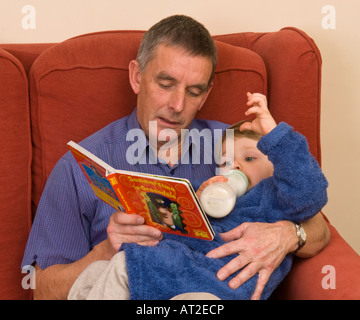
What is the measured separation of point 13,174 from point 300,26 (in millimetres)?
1302

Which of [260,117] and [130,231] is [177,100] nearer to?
[260,117]

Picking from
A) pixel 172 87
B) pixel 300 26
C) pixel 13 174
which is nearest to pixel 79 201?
pixel 13 174

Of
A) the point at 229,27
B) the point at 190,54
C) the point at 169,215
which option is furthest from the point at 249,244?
the point at 229,27

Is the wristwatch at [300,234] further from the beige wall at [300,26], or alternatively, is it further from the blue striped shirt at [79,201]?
the beige wall at [300,26]

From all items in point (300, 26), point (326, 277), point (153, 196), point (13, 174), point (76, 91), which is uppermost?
point (300, 26)

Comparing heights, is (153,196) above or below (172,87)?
below

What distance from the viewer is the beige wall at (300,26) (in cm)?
199

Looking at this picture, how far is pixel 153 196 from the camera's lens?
46.1 inches

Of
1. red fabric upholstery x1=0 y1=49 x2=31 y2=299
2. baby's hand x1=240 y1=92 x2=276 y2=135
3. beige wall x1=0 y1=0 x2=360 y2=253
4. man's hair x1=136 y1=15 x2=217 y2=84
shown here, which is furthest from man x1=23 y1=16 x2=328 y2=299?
beige wall x1=0 y1=0 x2=360 y2=253

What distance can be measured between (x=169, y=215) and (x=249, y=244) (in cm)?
26

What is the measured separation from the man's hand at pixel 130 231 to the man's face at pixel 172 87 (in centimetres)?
41

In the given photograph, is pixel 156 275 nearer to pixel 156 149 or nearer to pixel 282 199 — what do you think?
pixel 282 199
